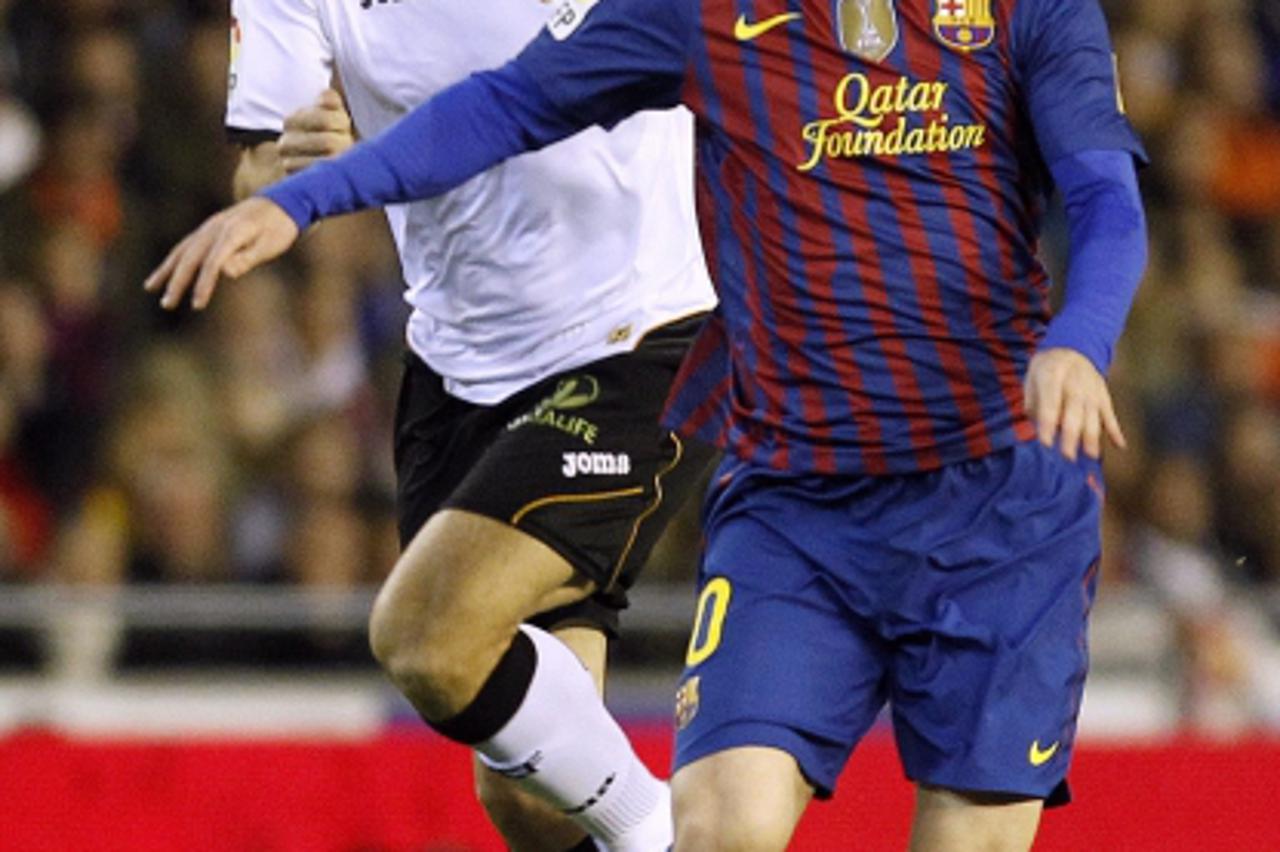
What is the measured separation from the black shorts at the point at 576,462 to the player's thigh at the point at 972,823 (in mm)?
963

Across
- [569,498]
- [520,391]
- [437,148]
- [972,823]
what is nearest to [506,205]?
[520,391]

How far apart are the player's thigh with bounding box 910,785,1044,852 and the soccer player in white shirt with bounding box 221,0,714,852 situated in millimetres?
877

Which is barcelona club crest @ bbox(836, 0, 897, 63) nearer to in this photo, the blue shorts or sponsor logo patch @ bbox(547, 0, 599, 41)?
sponsor logo patch @ bbox(547, 0, 599, 41)

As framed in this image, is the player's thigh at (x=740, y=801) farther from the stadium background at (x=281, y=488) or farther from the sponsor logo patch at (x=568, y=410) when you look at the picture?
the stadium background at (x=281, y=488)

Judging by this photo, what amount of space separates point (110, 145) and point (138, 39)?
19.7 inches

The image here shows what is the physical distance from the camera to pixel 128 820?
19.3 ft

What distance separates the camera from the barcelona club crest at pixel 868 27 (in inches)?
144

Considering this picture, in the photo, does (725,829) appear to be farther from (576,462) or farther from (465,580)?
(576,462)

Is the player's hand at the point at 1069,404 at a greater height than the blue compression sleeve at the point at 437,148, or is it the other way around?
the blue compression sleeve at the point at 437,148

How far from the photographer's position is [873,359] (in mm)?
3678

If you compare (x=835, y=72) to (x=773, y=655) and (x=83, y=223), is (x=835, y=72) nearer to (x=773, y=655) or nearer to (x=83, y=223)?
(x=773, y=655)

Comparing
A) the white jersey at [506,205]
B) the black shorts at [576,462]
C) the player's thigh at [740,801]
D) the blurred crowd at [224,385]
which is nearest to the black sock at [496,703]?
the black shorts at [576,462]

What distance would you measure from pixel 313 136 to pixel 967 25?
116cm

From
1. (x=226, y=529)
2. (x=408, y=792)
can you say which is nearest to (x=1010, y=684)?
(x=408, y=792)
